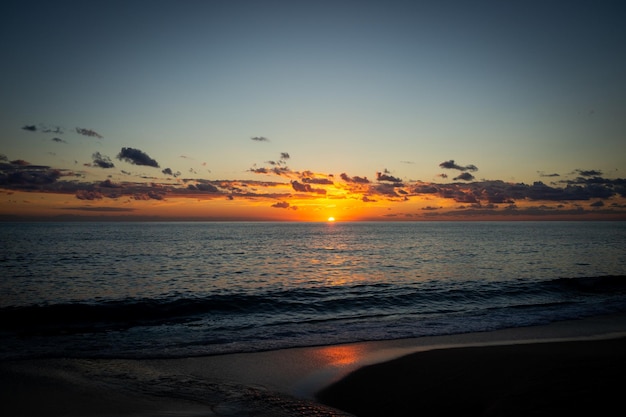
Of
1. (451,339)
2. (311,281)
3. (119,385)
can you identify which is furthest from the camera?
(311,281)

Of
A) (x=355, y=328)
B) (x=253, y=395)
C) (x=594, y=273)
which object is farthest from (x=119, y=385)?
(x=594, y=273)

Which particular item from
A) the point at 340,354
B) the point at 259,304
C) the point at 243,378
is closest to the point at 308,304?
the point at 259,304

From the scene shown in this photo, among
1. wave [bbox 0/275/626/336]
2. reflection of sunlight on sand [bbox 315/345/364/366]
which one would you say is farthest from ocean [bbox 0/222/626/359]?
reflection of sunlight on sand [bbox 315/345/364/366]

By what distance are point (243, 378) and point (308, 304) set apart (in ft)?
43.4

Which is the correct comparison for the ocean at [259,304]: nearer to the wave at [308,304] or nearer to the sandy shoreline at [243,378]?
the wave at [308,304]

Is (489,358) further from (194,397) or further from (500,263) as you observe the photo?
(500,263)

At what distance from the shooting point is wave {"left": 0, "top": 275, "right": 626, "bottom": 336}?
19422mm

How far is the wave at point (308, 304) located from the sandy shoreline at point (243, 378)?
252 inches

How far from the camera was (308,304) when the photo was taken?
2395 centimetres

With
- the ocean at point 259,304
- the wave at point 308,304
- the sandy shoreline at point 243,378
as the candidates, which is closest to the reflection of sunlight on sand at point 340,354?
the sandy shoreline at point 243,378

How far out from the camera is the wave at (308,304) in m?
19.4

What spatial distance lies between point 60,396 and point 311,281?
81.5 feet

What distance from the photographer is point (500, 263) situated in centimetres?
4566

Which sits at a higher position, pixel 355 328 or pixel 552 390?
pixel 552 390
